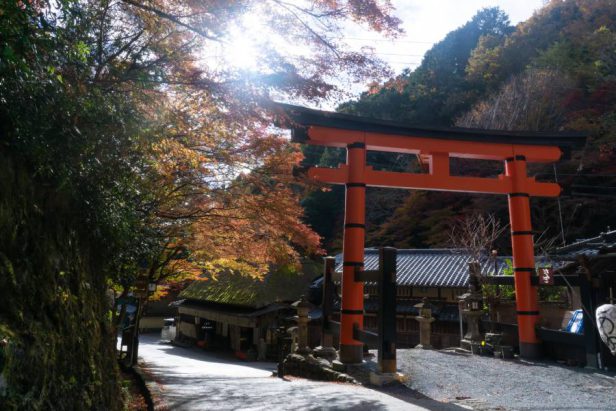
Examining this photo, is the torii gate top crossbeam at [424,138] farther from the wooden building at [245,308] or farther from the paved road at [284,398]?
the wooden building at [245,308]

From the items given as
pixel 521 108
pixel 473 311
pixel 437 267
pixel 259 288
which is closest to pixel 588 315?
pixel 473 311

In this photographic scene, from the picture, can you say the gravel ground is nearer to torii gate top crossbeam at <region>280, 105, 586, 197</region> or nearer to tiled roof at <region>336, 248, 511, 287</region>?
torii gate top crossbeam at <region>280, 105, 586, 197</region>

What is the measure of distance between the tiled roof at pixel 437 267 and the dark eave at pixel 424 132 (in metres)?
6.49

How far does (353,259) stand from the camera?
901 cm

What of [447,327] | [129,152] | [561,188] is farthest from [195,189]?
[447,327]

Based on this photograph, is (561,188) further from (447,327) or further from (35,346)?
(35,346)

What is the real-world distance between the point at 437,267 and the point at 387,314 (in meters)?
12.1

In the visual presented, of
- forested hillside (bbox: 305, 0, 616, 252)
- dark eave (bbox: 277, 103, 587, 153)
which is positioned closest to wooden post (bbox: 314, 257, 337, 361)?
dark eave (bbox: 277, 103, 587, 153)

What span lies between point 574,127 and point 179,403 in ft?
72.7

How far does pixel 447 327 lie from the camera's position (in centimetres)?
1656

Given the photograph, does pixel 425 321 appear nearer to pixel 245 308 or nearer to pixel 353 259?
pixel 353 259

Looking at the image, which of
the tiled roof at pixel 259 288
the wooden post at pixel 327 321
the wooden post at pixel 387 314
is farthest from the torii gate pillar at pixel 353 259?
the tiled roof at pixel 259 288

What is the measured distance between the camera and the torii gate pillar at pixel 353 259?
8789 mm

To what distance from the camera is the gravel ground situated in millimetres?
6180
